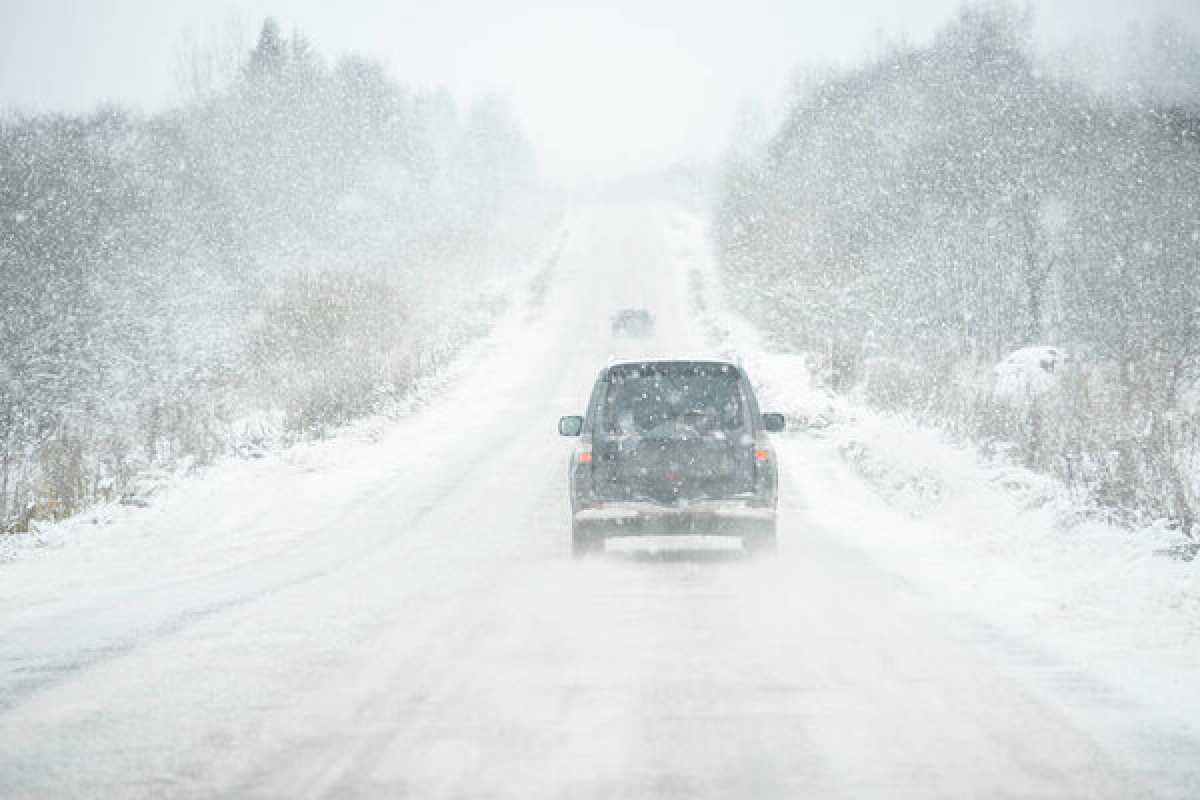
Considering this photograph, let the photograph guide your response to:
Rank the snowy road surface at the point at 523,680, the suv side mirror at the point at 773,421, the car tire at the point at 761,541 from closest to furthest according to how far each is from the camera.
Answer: the snowy road surface at the point at 523,680 < the car tire at the point at 761,541 < the suv side mirror at the point at 773,421

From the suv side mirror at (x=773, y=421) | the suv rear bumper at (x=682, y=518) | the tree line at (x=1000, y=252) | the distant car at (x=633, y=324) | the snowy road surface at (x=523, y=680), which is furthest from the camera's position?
the distant car at (x=633, y=324)

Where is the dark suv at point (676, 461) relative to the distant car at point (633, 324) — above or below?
below

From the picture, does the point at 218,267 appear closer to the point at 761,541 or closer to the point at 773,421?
the point at 773,421

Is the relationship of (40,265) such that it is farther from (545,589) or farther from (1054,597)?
(1054,597)

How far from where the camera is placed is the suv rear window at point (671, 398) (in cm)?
995

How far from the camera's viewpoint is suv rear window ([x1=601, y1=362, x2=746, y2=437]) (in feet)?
32.7

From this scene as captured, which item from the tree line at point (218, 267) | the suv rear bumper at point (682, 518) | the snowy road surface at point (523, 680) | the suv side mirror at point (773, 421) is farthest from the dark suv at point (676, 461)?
the tree line at point (218, 267)

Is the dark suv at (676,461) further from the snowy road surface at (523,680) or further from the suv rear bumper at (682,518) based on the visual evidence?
the snowy road surface at (523,680)

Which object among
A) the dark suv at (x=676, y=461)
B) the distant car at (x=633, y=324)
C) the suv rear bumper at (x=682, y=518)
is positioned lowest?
the suv rear bumper at (x=682, y=518)

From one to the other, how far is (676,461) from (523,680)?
435 cm

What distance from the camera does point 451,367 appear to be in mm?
33562

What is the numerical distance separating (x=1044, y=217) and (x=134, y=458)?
26.8 meters

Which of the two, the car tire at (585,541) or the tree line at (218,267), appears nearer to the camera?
the car tire at (585,541)

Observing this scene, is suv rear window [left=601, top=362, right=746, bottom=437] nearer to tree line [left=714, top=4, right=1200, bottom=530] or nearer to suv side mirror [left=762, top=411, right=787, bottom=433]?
suv side mirror [left=762, top=411, right=787, bottom=433]
